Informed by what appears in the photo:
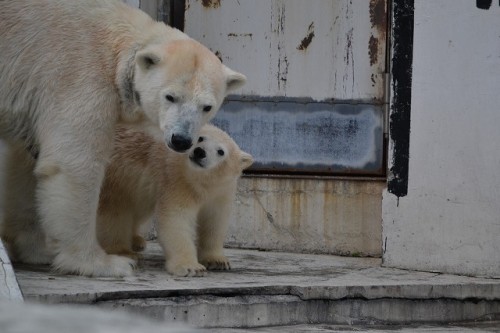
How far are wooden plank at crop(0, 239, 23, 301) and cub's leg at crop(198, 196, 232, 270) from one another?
5.95 feet

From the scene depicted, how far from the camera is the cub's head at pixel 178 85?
14.7ft

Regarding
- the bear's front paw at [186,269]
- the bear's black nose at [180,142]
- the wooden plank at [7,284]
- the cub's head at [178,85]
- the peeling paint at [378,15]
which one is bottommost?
the bear's front paw at [186,269]

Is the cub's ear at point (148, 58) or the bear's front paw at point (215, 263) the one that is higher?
the cub's ear at point (148, 58)

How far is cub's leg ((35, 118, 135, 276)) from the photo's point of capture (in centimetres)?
462

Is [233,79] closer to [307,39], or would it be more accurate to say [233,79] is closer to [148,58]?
[148,58]

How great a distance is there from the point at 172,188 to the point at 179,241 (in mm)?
332

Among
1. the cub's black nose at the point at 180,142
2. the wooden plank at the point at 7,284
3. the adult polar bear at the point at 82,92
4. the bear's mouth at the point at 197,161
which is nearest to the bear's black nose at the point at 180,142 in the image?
the cub's black nose at the point at 180,142

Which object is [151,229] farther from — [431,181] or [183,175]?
[431,181]

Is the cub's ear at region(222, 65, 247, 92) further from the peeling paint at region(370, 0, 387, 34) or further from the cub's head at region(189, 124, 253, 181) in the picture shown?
the peeling paint at region(370, 0, 387, 34)

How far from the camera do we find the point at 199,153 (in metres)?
5.10

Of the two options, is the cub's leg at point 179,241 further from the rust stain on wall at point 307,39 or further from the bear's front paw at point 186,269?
the rust stain on wall at point 307,39

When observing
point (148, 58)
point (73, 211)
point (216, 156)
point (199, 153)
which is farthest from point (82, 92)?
point (216, 156)

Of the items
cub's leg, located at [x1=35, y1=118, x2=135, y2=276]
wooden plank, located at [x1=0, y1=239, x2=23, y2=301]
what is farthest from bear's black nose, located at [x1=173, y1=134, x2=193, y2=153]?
wooden plank, located at [x1=0, y1=239, x2=23, y2=301]

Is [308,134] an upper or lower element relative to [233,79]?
lower
